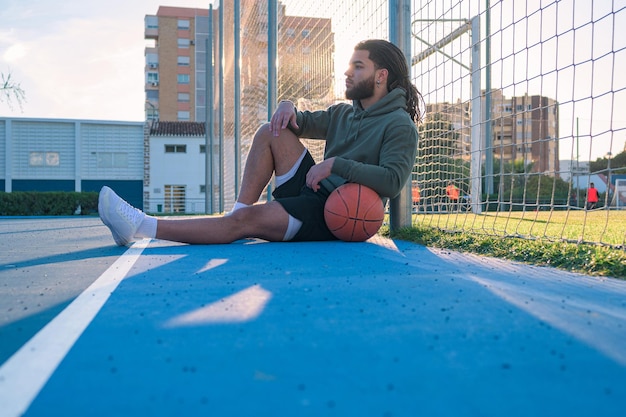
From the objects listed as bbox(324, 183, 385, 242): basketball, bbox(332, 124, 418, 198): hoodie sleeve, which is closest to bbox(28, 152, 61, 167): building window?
bbox(324, 183, 385, 242): basketball

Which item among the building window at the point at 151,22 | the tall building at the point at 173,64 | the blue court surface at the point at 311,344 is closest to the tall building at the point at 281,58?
the blue court surface at the point at 311,344

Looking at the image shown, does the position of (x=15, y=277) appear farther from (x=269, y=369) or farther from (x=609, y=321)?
(x=609, y=321)

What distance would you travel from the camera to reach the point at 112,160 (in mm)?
39562

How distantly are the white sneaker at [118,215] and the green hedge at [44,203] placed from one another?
22.1 meters

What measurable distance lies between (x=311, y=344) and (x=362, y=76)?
3.29 meters

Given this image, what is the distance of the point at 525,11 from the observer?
440 cm

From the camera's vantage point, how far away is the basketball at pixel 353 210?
3963 millimetres

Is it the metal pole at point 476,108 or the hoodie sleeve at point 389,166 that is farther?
the metal pole at point 476,108

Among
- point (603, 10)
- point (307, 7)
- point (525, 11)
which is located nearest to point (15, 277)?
point (603, 10)

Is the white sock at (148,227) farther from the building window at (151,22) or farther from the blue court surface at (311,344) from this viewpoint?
the building window at (151,22)

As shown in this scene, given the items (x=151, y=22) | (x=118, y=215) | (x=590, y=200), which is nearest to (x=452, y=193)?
(x=590, y=200)

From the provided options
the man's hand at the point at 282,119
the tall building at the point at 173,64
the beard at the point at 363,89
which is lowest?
the man's hand at the point at 282,119

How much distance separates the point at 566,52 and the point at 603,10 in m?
0.38

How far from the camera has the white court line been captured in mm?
1013
